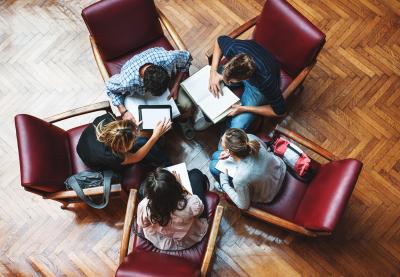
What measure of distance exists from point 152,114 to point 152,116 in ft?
0.04

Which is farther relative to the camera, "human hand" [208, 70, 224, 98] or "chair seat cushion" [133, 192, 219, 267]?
"human hand" [208, 70, 224, 98]

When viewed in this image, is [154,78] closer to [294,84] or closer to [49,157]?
[49,157]

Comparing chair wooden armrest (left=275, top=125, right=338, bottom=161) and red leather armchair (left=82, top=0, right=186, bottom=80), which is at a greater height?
red leather armchair (left=82, top=0, right=186, bottom=80)

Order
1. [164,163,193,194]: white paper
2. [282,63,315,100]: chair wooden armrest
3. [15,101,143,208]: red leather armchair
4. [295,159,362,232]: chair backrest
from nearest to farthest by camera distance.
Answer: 1. [295,159,362,232]: chair backrest
2. [15,101,143,208]: red leather armchair
3. [164,163,193,194]: white paper
4. [282,63,315,100]: chair wooden armrest

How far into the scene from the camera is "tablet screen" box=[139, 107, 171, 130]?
8.69 ft

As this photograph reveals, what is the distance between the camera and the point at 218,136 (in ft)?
10.3

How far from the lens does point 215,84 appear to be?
8.83ft

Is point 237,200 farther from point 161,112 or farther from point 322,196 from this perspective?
point 161,112

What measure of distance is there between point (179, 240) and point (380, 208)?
1572 mm

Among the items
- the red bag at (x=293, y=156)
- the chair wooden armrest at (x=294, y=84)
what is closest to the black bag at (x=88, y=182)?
the red bag at (x=293, y=156)

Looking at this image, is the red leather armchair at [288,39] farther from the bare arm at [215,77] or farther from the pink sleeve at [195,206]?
the pink sleeve at [195,206]

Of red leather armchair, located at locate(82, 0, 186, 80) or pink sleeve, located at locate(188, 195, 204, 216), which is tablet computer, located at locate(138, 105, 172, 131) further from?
pink sleeve, located at locate(188, 195, 204, 216)

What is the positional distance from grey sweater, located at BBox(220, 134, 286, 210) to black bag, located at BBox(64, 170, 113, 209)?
28.4 inches

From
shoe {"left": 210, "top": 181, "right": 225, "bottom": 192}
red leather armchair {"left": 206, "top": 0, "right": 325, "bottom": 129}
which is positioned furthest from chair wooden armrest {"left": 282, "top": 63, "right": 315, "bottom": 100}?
shoe {"left": 210, "top": 181, "right": 225, "bottom": 192}
